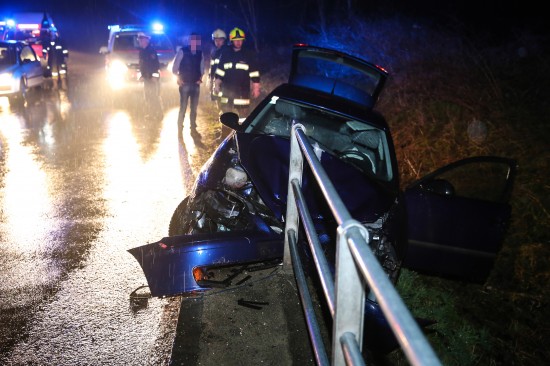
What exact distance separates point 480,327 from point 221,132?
684cm

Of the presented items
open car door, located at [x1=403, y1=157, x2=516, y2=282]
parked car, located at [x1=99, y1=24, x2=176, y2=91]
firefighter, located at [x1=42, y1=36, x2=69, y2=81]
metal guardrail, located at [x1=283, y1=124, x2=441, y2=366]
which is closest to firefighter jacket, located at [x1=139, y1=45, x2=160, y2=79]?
parked car, located at [x1=99, y1=24, x2=176, y2=91]

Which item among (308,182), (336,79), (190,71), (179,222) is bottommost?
(179,222)

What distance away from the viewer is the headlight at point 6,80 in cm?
1172

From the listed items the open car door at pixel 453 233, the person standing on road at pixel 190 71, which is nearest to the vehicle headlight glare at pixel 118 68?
the person standing on road at pixel 190 71

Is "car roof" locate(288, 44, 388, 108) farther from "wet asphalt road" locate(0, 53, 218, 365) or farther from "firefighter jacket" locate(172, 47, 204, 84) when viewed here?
"firefighter jacket" locate(172, 47, 204, 84)

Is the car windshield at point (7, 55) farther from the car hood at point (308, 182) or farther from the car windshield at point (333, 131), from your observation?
the car hood at point (308, 182)

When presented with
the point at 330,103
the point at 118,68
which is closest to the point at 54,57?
the point at 118,68

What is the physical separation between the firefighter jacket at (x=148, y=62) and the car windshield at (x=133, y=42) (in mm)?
3303

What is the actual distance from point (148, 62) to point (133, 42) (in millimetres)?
4502

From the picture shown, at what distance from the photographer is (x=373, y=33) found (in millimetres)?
13219

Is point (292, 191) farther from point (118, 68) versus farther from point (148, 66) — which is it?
point (118, 68)

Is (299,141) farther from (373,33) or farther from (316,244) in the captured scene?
(373,33)

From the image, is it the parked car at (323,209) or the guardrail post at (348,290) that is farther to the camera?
the parked car at (323,209)

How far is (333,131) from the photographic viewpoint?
15.4 feet
